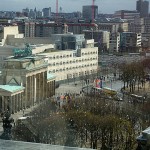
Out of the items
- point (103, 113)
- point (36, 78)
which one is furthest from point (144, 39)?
point (103, 113)

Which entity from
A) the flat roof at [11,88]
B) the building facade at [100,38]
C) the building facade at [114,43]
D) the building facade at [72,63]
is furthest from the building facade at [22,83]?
the building facade at [114,43]

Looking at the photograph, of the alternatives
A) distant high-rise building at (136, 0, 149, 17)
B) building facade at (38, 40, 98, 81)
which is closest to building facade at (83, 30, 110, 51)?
building facade at (38, 40, 98, 81)

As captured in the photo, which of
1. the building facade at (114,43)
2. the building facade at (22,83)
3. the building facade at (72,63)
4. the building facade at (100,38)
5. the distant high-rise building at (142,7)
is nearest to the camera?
the building facade at (22,83)

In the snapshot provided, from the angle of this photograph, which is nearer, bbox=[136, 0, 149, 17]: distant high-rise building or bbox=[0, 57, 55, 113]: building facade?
bbox=[0, 57, 55, 113]: building facade

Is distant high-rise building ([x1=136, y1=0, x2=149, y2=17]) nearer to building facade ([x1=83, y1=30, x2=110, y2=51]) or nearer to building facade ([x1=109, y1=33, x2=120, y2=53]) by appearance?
building facade ([x1=109, y1=33, x2=120, y2=53])

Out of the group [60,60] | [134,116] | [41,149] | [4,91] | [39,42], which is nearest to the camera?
[41,149]

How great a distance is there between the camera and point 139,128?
998 inches

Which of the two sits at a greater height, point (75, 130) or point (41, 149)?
point (41, 149)

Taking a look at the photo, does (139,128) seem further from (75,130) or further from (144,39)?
(144,39)

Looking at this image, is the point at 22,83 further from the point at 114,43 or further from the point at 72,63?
the point at 114,43

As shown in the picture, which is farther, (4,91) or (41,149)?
(4,91)

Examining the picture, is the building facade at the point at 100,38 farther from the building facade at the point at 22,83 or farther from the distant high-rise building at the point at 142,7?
the distant high-rise building at the point at 142,7

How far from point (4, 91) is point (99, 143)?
10.7 metres

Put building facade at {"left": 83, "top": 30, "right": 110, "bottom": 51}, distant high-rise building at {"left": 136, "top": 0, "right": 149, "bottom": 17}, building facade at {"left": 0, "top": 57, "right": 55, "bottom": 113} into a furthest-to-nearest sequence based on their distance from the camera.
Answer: distant high-rise building at {"left": 136, "top": 0, "right": 149, "bottom": 17}, building facade at {"left": 83, "top": 30, "right": 110, "bottom": 51}, building facade at {"left": 0, "top": 57, "right": 55, "bottom": 113}
